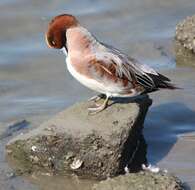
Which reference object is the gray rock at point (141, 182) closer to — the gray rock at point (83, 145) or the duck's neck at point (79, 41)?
the gray rock at point (83, 145)

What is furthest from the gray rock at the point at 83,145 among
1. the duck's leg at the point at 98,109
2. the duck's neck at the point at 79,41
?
the duck's neck at the point at 79,41

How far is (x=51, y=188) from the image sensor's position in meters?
6.30

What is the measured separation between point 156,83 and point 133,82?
0.72 ft

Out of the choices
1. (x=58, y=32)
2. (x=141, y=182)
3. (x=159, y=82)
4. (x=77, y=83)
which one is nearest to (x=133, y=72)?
(x=159, y=82)

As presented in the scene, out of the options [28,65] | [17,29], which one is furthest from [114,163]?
[17,29]

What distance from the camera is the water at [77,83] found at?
683 cm

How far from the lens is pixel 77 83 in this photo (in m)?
8.14

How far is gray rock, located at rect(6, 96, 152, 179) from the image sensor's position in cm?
634

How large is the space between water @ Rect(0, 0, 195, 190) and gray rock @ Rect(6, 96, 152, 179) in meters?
0.12

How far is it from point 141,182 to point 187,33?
3319 mm

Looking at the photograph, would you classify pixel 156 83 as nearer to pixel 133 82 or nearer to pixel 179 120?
pixel 133 82

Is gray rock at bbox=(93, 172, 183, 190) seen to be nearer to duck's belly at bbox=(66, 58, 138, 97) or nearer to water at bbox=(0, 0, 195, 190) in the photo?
water at bbox=(0, 0, 195, 190)

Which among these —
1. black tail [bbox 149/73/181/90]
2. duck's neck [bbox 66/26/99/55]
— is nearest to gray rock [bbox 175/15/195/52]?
black tail [bbox 149/73/181/90]

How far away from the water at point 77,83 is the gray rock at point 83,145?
4.6 inches
